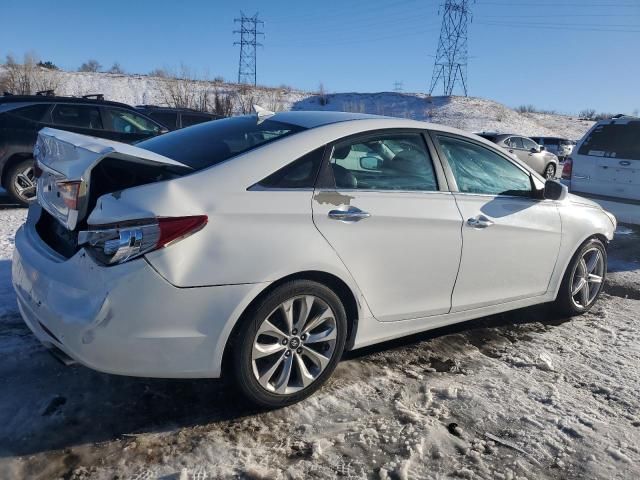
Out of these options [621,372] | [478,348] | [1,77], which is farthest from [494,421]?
[1,77]

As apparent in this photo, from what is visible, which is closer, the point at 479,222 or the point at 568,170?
the point at 479,222

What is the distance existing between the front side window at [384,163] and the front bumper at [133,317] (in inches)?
35.5

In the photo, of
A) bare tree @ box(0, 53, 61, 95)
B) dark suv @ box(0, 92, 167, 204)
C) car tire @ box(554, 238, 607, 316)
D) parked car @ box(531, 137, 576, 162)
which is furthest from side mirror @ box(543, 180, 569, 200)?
bare tree @ box(0, 53, 61, 95)

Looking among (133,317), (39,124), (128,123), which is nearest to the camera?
(133,317)

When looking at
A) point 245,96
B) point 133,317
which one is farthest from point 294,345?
point 245,96

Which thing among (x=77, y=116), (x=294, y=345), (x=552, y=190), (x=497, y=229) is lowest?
(x=294, y=345)

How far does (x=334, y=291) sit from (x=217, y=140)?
1127 mm

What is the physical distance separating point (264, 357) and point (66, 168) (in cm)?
137

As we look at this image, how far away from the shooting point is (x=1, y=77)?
34844 millimetres

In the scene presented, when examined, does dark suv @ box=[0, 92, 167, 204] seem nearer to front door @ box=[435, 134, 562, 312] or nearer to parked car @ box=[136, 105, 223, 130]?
parked car @ box=[136, 105, 223, 130]

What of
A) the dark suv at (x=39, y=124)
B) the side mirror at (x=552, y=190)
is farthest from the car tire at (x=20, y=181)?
the side mirror at (x=552, y=190)

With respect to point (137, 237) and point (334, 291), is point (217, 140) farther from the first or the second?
point (334, 291)

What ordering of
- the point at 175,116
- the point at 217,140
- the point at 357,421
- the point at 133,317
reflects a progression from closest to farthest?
the point at 133,317 < the point at 357,421 < the point at 217,140 < the point at 175,116

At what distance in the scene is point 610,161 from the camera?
732 cm
